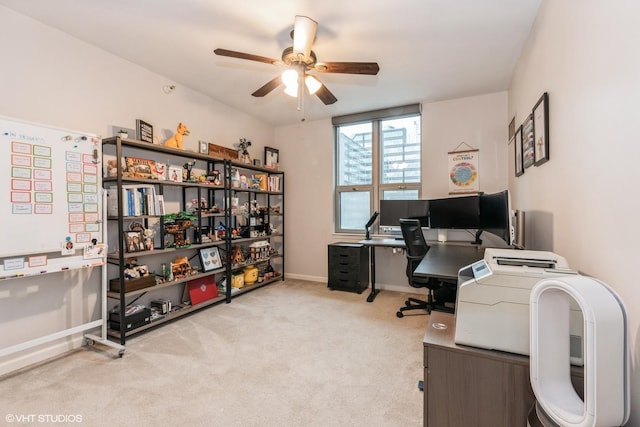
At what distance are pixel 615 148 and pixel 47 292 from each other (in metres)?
3.64

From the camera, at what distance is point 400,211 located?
3.95 meters

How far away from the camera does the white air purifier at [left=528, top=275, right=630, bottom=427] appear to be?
2.48ft

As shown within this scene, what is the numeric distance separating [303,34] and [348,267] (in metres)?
2.92

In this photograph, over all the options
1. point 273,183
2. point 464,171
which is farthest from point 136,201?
point 464,171

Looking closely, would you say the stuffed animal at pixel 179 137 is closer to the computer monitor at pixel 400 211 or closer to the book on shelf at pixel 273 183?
the book on shelf at pixel 273 183

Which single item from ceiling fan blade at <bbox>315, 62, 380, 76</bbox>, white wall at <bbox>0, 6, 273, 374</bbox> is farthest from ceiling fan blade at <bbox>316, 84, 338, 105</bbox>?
white wall at <bbox>0, 6, 273, 374</bbox>

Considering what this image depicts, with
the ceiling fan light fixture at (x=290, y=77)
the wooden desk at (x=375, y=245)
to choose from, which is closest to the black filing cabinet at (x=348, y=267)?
the wooden desk at (x=375, y=245)

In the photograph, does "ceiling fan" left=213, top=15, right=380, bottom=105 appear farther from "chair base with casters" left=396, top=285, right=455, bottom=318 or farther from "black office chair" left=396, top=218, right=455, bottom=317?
"chair base with casters" left=396, top=285, right=455, bottom=318

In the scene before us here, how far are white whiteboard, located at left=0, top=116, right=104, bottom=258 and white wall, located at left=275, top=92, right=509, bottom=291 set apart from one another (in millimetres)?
2852

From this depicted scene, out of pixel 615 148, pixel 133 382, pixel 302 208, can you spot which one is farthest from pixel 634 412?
pixel 302 208

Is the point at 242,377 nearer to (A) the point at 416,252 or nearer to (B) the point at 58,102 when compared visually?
(A) the point at 416,252

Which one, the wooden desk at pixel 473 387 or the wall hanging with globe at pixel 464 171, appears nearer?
the wooden desk at pixel 473 387

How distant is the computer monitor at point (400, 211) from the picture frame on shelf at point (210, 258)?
223 cm

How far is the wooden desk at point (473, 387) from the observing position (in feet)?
3.69
